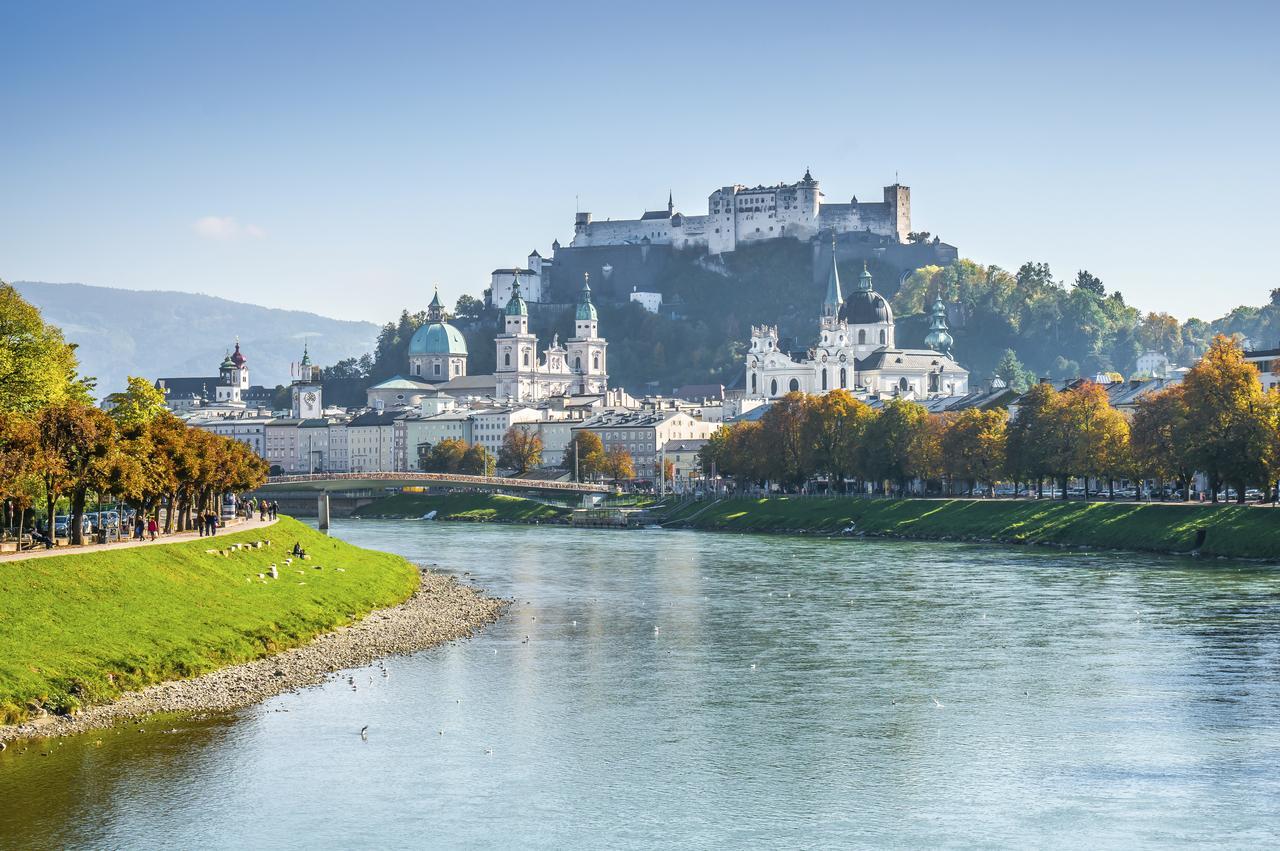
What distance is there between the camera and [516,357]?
183m

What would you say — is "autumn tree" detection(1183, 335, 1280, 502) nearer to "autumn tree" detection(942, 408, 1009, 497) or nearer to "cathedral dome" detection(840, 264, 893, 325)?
"autumn tree" detection(942, 408, 1009, 497)

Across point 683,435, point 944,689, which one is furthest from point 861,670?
point 683,435

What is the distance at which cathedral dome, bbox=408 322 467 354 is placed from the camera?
192 metres

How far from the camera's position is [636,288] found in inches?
7662

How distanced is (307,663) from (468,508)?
7425 cm

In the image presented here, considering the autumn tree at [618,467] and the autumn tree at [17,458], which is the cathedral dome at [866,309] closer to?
the autumn tree at [618,467]

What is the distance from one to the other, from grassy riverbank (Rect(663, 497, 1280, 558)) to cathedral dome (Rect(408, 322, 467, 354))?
9339 centimetres

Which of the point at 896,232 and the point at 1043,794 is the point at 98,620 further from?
the point at 896,232

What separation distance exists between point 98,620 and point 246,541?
52.4ft

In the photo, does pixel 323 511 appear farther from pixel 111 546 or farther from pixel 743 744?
pixel 743 744

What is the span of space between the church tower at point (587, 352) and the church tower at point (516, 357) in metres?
4.15

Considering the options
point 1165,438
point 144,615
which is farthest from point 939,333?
point 144,615

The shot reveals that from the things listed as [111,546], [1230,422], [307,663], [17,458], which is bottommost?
[307,663]

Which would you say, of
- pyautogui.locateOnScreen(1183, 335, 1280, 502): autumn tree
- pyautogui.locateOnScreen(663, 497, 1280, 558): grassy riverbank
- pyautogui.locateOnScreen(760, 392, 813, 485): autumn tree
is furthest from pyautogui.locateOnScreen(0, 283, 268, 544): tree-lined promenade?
pyautogui.locateOnScreen(760, 392, 813, 485): autumn tree
